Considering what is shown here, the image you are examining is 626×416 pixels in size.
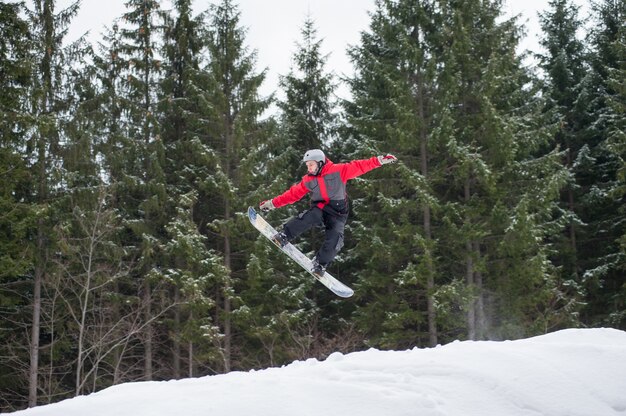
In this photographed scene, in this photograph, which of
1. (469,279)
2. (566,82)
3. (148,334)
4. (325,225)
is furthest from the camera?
(566,82)

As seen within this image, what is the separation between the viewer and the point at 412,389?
181 inches

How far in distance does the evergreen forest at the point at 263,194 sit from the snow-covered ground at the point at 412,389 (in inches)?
489

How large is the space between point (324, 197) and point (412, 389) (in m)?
4.63

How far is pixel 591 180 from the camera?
2269 cm

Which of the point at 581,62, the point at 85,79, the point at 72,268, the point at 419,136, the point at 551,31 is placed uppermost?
the point at 551,31

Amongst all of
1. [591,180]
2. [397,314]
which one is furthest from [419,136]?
[591,180]

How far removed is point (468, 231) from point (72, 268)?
42.1 feet

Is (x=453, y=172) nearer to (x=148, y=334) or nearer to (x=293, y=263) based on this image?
(x=293, y=263)

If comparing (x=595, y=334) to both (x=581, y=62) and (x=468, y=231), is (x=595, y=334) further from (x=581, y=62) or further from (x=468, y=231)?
(x=581, y=62)

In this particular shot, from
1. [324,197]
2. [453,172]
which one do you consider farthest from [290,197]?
[453,172]

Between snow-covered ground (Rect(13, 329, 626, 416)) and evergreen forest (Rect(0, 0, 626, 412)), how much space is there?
12410mm

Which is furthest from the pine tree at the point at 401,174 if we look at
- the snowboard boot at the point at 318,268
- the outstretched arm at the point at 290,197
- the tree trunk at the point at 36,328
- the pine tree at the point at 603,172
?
the tree trunk at the point at 36,328

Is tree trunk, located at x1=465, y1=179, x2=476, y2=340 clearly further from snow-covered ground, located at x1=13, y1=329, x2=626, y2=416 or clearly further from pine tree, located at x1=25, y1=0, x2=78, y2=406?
pine tree, located at x1=25, y1=0, x2=78, y2=406

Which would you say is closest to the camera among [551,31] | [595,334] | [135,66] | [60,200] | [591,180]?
[595,334]
